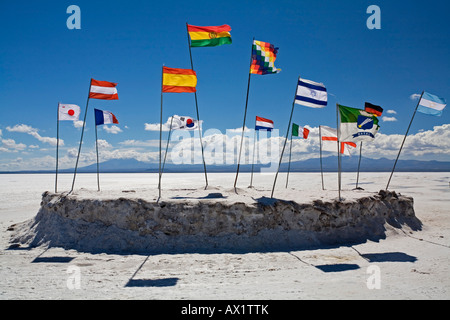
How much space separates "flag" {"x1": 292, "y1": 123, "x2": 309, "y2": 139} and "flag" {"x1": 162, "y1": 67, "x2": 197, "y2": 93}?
1020 cm

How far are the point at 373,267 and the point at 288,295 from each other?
3366 millimetres

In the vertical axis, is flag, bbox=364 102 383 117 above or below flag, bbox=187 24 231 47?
below

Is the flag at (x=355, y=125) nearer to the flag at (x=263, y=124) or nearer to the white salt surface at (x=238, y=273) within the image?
the white salt surface at (x=238, y=273)

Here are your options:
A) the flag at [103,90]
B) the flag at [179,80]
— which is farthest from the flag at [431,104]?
the flag at [103,90]

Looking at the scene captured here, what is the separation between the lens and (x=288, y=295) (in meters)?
6.22

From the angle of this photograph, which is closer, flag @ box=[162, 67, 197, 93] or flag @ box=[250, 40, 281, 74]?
flag @ box=[162, 67, 197, 93]

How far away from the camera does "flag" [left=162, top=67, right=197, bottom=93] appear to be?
465 inches

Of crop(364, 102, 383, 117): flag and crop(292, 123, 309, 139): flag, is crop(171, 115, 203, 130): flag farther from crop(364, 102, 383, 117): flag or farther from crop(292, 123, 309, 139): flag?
crop(364, 102, 383, 117): flag

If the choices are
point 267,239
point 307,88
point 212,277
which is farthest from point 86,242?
point 307,88

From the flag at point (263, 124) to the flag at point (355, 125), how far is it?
6.55m

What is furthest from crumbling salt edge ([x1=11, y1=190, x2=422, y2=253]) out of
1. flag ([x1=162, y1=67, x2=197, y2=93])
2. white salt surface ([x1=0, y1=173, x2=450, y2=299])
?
flag ([x1=162, y1=67, x2=197, y2=93])

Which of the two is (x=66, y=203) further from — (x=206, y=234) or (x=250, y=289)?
(x=250, y=289)

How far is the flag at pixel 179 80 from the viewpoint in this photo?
465 inches

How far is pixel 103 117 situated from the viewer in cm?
1538
